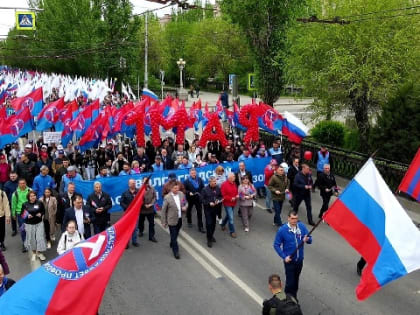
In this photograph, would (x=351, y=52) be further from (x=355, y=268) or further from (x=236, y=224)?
(x=355, y=268)

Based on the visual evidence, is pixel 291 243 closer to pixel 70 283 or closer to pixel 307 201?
pixel 70 283

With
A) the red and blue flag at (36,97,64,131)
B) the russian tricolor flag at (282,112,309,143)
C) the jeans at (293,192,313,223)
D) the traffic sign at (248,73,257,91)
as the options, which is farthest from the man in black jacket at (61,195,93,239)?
the traffic sign at (248,73,257,91)

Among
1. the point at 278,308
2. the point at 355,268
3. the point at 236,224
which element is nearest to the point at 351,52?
the point at 236,224

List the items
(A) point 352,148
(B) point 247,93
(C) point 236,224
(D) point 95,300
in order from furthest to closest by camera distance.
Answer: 1. (B) point 247,93
2. (A) point 352,148
3. (C) point 236,224
4. (D) point 95,300

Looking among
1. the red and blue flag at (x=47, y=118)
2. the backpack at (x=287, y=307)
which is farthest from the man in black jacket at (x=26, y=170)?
the backpack at (x=287, y=307)

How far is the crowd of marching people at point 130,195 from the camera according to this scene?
865 centimetres

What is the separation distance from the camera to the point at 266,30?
19.3 meters

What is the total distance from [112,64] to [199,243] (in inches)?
1168

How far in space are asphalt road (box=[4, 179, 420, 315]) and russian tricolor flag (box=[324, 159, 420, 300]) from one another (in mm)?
1674

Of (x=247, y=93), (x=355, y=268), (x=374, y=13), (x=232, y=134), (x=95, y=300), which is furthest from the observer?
(x=247, y=93)

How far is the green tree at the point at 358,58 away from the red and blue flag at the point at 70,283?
37.9 feet

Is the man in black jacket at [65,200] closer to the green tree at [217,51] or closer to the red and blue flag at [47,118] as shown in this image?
the red and blue flag at [47,118]

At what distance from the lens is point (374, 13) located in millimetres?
14781

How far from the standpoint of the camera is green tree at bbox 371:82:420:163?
528 inches
